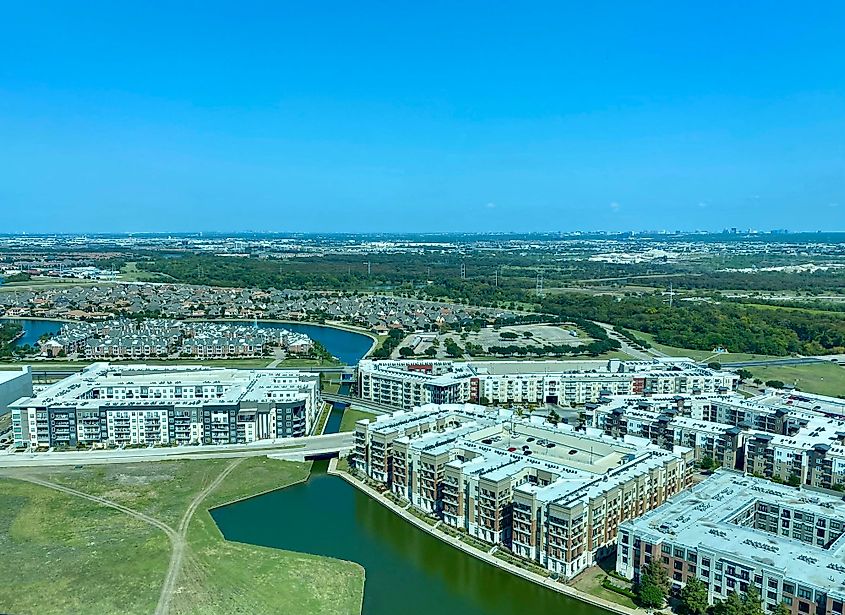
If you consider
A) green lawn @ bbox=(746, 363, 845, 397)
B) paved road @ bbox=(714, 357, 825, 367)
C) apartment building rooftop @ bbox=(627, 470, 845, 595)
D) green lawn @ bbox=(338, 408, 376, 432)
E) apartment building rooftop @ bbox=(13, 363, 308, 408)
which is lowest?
green lawn @ bbox=(338, 408, 376, 432)

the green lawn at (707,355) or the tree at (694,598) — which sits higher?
the green lawn at (707,355)

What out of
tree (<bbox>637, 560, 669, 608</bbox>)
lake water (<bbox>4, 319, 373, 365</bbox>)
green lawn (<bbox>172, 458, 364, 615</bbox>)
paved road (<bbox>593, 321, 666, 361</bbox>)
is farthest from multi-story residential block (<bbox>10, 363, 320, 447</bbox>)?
paved road (<bbox>593, 321, 666, 361</bbox>)

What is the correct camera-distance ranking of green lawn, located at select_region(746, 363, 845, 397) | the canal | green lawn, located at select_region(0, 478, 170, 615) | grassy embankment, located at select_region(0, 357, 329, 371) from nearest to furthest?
green lawn, located at select_region(0, 478, 170, 615) → the canal → green lawn, located at select_region(746, 363, 845, 397) → grassy embankment, located at select_region(0, 357, 329, 371)

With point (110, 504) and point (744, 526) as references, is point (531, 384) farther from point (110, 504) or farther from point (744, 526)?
point (110, 504)

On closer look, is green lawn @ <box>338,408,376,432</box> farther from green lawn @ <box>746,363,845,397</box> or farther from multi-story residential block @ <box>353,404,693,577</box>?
green lawn @ <box>746,363,845,397</box>

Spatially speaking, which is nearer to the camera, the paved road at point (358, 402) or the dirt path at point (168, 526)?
the dirt path at point (168, 526)

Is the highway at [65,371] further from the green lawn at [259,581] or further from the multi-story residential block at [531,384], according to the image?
the green lawn at [259,581]

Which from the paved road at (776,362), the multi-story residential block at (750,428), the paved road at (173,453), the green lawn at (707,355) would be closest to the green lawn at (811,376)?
the paved road at (776,362)
